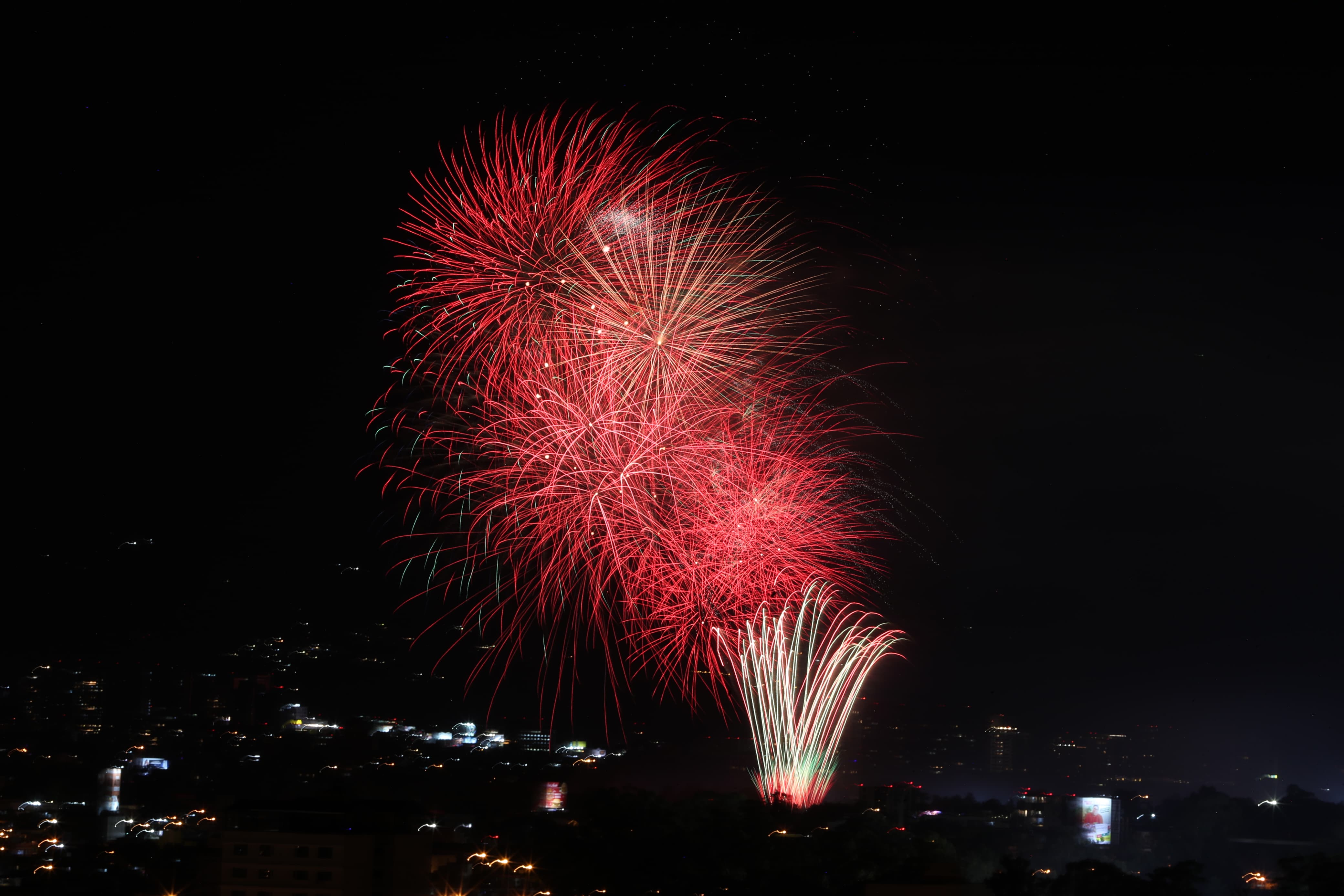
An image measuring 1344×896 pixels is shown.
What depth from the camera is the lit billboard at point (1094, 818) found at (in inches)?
2064

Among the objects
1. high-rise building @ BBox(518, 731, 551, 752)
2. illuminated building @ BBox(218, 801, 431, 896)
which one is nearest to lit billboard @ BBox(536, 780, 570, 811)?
high-rise building @ BBox(518, 731, 551, 752)

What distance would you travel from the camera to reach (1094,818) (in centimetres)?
5484

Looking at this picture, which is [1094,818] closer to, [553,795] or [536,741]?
[553,795]

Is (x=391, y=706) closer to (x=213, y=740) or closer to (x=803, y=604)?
(x=213, y=740)

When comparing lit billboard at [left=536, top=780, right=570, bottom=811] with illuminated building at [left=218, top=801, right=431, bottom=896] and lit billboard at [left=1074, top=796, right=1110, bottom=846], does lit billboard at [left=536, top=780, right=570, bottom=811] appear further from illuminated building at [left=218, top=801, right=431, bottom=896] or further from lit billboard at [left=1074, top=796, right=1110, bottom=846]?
lit billboard at [left=1074, top=796, right=1110, bottom=846]

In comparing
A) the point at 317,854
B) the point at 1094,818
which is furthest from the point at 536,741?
the point at 317,854

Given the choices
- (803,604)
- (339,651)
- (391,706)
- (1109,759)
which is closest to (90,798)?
(391,706)

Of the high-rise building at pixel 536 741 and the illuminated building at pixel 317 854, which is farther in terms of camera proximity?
the high-rise building at pixel 536 741

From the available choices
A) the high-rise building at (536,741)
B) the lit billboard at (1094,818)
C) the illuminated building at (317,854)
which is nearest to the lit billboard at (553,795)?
the high-rise building at (536,741)

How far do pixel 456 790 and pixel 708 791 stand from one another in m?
13.0

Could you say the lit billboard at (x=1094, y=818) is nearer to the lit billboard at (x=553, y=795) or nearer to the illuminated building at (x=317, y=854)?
the lit billboard at (x=553, y=795)

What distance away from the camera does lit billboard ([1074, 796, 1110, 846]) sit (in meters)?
52.4

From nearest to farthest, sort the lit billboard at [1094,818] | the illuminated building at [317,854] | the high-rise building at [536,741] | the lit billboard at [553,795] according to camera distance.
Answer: the illuminated building at [317,854] → the lit billboard at [553,795] → the lit billboard at [1094,818] → the high-rise building at [536,741]

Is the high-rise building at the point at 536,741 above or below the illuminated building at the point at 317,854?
above
